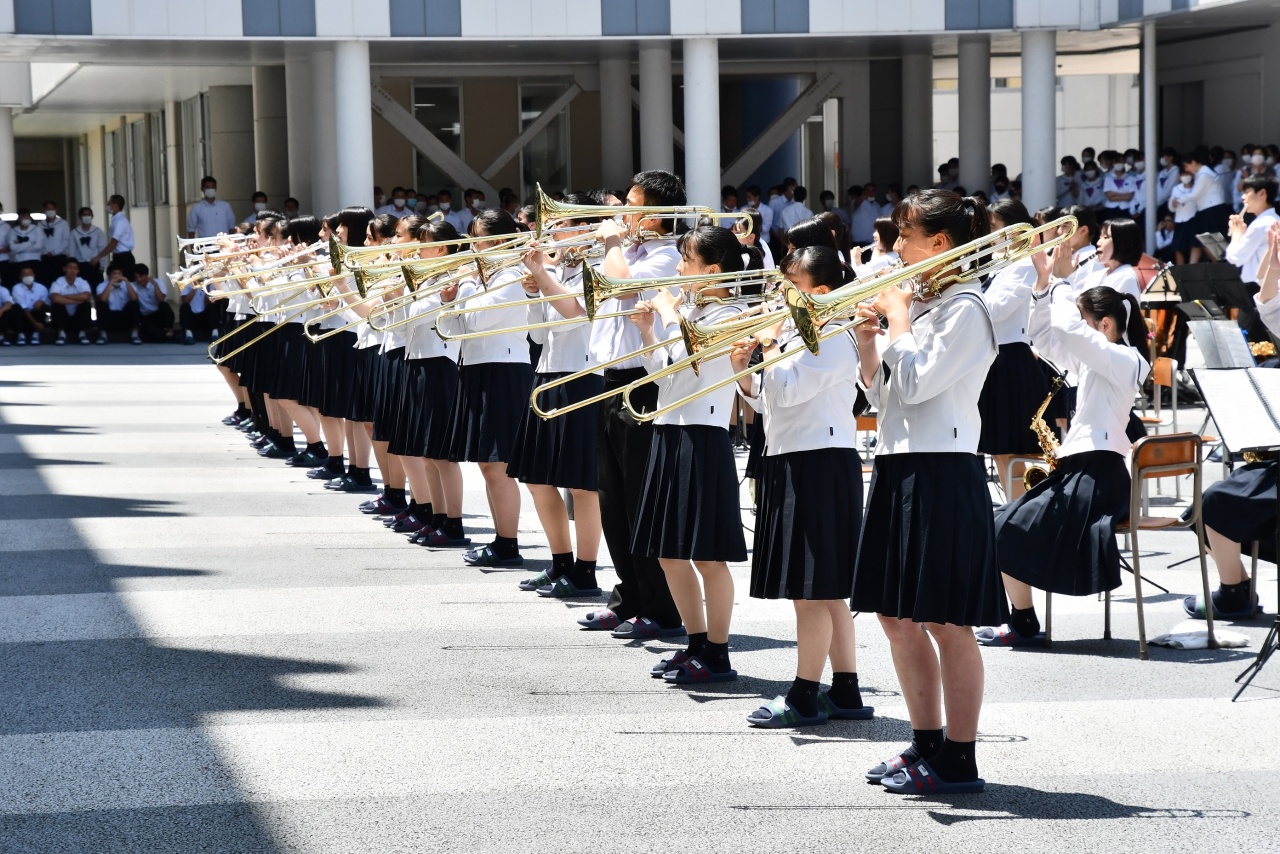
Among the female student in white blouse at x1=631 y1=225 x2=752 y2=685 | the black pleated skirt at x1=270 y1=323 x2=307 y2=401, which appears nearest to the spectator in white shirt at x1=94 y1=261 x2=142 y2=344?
the black pleated skirt at x1=270 y1=323 x2=307 y2=401

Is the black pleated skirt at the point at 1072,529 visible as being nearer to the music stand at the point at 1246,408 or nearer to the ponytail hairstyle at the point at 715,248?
the music stand at the point at 1246,408

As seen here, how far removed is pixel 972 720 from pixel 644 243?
2865mm

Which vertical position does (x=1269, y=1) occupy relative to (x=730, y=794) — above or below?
above

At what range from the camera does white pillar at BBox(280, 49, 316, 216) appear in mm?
26875

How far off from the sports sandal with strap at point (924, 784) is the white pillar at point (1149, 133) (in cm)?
2067

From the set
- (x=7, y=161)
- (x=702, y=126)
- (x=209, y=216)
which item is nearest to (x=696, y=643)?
(x=702, y=126)

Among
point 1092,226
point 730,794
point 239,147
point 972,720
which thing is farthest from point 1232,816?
point 239,147

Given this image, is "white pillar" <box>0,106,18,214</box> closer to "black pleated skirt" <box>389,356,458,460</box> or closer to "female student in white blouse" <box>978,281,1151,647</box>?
"black pleated skirt" <box>389,356,458,460</box>

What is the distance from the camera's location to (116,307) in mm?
25094

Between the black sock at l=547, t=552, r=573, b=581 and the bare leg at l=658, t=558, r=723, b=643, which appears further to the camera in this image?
the black sock at l=547, t=552, r=573, b=581

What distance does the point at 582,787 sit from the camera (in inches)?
198

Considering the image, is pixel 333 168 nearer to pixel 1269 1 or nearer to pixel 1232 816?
pixel 1269 1

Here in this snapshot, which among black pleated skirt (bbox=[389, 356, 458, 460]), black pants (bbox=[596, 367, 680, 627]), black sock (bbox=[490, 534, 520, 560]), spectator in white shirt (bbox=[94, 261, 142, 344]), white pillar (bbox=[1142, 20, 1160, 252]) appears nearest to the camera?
black pants (bbox=[596, 367, 680, 627])

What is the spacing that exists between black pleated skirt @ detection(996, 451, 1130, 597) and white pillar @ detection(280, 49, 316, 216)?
21436mm
